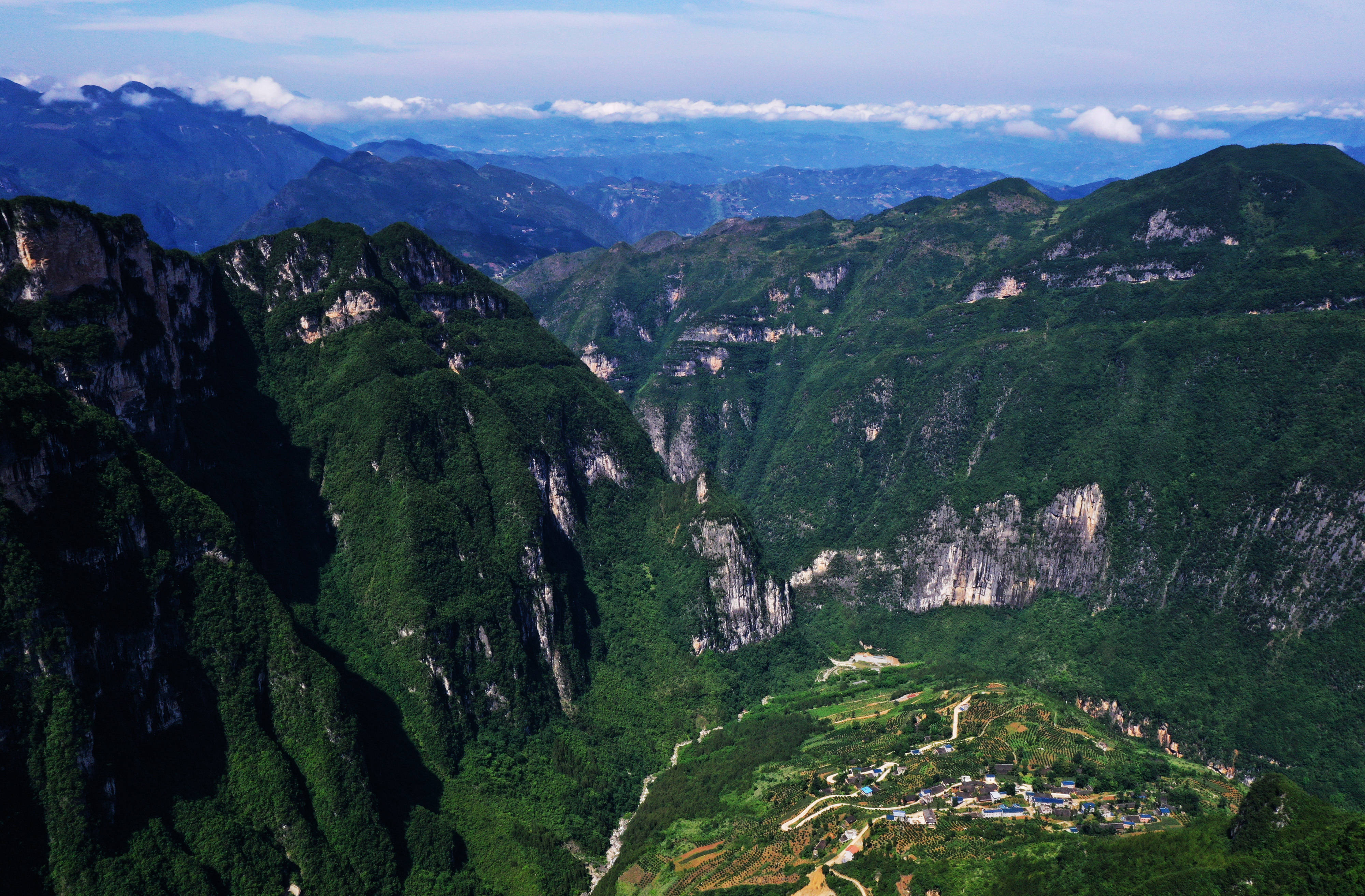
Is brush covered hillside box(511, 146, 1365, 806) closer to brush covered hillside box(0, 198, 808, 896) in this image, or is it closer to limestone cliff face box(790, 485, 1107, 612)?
limestone cliff face box(790, 485, 1107, 612)

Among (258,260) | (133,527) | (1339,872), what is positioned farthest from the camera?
(258,260)

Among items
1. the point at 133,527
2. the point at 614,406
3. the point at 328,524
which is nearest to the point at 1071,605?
the point at 614,406

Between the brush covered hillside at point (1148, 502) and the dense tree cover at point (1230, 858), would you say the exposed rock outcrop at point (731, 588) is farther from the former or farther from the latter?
the dense tree cover at point (1230, 858)

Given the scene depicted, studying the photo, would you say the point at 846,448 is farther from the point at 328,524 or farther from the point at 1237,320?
the point at 328,524

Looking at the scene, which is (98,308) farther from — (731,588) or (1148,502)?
(1148,502)

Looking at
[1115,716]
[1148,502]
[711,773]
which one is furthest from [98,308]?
[1148,502]

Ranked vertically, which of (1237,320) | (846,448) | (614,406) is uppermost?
(1237,320)

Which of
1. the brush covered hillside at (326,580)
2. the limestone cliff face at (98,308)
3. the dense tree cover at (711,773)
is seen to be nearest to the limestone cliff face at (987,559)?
the brush covered hillside at (326,580)
